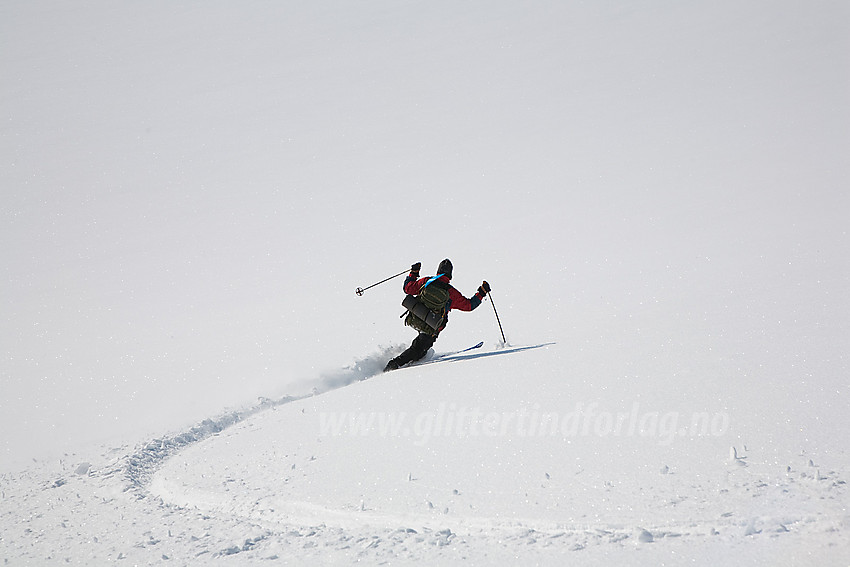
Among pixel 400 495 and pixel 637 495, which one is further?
pixel 400 495

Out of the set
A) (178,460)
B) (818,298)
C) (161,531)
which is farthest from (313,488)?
(818,298)

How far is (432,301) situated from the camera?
1103 cm

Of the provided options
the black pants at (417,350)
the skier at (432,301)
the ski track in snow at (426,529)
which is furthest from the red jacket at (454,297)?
the ski track in snow at (426,529)

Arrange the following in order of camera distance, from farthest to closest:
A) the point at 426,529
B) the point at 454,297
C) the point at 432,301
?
the point at 454,297 → the point at 432,301 → the point at 426,529

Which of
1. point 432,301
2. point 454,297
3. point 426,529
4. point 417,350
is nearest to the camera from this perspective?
point 426,529

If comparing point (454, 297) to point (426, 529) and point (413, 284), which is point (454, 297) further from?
point (426, 529)

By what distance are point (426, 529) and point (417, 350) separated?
6753 millimetres

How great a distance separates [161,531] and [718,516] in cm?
438

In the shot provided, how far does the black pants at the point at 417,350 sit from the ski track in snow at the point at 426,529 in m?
5.04

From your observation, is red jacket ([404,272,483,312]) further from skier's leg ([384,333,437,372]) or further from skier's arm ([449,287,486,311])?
skier's leg ([384,333,437,372])

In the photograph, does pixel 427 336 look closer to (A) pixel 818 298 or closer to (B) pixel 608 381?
(B) pixel 608 381

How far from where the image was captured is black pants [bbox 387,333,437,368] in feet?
37.7

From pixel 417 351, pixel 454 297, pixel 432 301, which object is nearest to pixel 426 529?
pixel 432 301

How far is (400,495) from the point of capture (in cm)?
539
